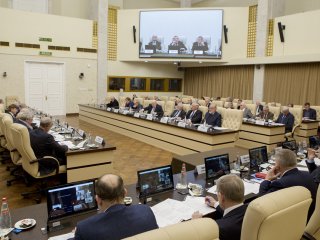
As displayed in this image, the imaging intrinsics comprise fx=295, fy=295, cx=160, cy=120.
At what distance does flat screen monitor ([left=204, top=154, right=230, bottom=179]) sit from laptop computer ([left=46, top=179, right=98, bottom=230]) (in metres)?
1.33

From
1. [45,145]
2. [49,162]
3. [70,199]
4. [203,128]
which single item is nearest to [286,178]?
[70,199]

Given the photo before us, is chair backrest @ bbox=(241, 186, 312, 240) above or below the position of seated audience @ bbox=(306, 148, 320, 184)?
above

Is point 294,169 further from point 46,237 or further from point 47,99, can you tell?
point 47,99

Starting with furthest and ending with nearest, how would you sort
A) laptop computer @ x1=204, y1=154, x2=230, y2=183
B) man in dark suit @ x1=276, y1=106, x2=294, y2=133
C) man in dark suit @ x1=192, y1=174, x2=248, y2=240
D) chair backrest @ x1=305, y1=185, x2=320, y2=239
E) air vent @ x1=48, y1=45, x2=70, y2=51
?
air vent @ x1=48, y1=45, x2=70, y2=51 < man in dark suit @ x1=276, y1=106, x2=294, y2=133 < laptop computer @ x1=204, y1=154, x2=230, y2=183 < chair backrest @ x1=305, y1=185, x2=320, y2=239 < man in dark suit @ x1=192, y1=174, x2=248, y2=240

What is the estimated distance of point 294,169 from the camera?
2.68m

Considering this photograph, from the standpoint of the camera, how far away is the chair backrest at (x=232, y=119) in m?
7.16

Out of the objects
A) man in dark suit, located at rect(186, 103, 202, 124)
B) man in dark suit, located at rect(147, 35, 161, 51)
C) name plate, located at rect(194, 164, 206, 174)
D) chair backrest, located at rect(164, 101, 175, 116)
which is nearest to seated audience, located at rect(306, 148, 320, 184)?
name plate, located at rect(194, 164, 206, 174)

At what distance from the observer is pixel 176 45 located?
558 inches

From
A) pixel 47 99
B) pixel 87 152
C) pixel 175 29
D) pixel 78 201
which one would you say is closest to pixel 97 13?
pixel 175 29

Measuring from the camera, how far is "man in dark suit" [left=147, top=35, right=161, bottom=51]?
14242mm

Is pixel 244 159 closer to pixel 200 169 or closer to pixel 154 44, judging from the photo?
pixel 200 169

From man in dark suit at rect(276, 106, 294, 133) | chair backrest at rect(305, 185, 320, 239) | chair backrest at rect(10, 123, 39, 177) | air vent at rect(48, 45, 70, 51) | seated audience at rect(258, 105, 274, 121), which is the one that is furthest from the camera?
air vent at rect(48, 45, 70, 51)

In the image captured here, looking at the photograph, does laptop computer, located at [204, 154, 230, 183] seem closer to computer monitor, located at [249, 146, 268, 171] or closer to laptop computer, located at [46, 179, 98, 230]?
computer monitor, located at [249, 146, 268, 171]

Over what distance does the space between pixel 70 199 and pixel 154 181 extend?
0.80 metres
